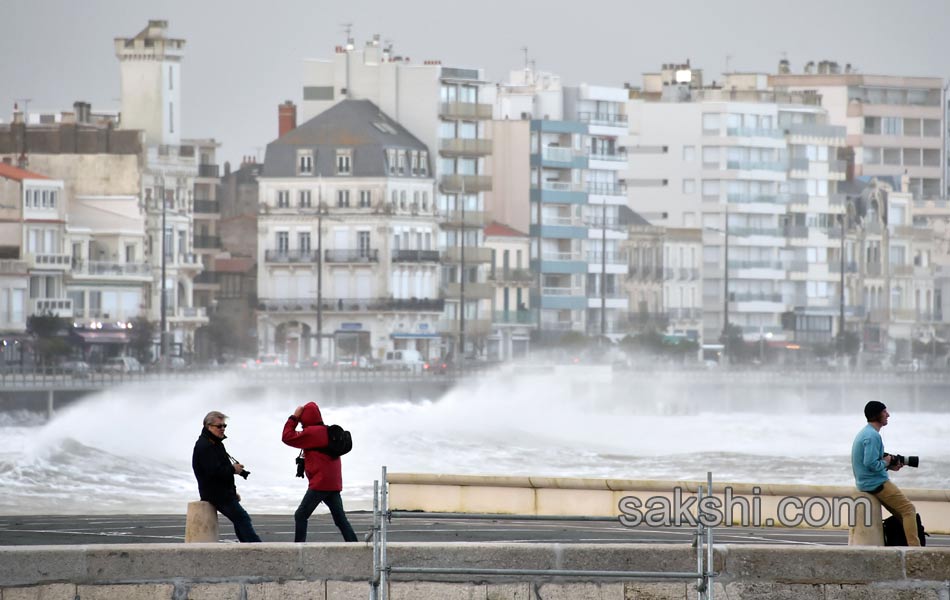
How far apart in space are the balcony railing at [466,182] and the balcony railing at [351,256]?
622 centimetres

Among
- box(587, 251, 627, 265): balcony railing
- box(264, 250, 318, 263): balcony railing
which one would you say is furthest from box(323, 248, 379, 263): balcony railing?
box(587, 251, 627, 265): balcony railing

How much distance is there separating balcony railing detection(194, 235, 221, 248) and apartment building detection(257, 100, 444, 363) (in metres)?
5.49

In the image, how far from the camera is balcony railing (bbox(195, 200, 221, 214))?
372 feet

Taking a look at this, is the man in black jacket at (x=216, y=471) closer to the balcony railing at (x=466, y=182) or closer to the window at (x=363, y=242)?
the window at (x=363, y=242)

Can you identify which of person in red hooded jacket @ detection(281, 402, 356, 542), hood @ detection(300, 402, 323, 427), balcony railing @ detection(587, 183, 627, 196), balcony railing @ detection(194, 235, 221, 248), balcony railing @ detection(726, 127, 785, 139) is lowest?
person in red hooded jacket @ detection(281, 402, 356, 542)

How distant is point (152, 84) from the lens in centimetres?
10675

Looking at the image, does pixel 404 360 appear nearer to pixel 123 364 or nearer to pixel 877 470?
pixel 123 364

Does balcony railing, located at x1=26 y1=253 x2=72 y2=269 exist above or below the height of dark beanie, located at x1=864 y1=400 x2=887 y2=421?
above

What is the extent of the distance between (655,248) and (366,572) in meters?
116

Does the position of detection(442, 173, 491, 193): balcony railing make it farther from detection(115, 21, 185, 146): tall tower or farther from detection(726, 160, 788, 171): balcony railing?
detection(726, 160, 788, 171): balcony railing

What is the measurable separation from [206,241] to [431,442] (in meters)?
38.9

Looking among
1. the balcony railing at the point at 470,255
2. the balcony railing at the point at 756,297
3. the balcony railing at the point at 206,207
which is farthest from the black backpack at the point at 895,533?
the balcony railing at the point at 756,297

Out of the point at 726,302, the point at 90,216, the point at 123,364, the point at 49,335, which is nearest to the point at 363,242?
→ the point at 90,216

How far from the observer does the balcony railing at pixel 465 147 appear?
368 ft
